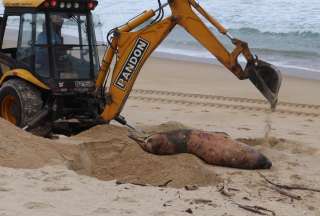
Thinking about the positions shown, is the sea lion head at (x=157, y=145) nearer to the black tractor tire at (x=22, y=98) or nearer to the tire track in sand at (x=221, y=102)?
the black tractor tire at (x=22, y=98)

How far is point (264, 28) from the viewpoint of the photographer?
2791 centimetres

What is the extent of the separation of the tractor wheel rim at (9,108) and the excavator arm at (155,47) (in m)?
1.20

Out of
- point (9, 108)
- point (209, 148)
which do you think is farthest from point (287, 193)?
point (9, 108)

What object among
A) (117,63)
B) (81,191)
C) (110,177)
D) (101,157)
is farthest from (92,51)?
(81,191)

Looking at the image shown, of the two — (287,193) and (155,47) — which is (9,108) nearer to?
(155,47)

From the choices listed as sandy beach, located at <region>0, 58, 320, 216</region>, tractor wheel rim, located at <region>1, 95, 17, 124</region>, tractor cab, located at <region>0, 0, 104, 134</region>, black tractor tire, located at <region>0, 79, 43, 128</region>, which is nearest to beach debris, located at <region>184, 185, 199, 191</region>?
sandy beach, located at <region>0, 58, 320, 216</region>

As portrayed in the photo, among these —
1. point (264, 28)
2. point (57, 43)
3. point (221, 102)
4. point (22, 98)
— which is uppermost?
point (57, 43)

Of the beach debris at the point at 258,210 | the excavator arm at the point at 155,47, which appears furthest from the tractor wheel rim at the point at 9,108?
the beach debris at the point at 258,210

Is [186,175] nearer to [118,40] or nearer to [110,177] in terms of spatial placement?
[110,177]

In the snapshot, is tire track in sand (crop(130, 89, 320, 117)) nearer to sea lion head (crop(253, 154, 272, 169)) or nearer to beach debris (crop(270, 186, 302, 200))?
sea lion head (crop(253, 154, 272, 169))

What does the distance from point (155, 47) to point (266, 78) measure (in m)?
1.45

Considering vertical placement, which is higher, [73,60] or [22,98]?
[73,60]

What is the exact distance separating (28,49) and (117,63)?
1262 millimetres

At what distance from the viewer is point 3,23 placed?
9172 mm
